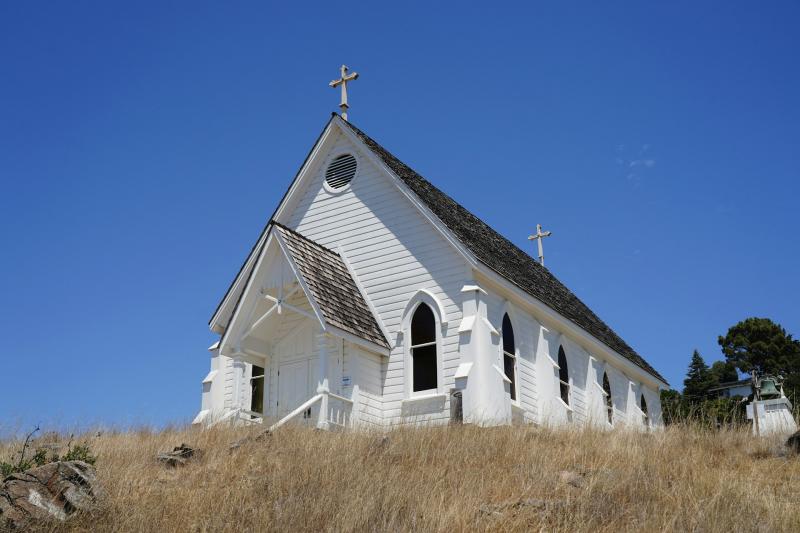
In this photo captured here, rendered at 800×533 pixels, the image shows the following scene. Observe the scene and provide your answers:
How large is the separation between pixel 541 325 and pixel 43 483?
16560mm

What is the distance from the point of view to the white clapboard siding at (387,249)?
70.9ft

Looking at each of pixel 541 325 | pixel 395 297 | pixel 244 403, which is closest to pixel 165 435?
pixel 244 403

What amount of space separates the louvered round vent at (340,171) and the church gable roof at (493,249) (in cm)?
78

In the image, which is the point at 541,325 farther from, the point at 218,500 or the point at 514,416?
the point at 218,500

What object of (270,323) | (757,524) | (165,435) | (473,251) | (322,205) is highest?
(322,205)

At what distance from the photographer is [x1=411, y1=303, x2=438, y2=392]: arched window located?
21.5 m

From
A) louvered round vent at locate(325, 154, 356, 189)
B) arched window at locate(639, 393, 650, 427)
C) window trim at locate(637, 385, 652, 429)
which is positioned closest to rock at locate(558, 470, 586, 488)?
louvered round vent at locate(325, 154, 356, 189)

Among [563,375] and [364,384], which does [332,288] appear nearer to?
[364,384]

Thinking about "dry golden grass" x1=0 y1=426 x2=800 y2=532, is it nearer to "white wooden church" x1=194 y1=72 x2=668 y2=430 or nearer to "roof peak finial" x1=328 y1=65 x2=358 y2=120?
"white wooden church" x1=194 y1=72 x2=668 y2=430

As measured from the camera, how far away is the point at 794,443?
14891 millimetres

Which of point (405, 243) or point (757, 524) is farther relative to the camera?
point (405, 243)

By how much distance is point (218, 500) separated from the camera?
11.2 metres

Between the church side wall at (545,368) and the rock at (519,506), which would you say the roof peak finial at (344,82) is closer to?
the church side wall at (545,368)

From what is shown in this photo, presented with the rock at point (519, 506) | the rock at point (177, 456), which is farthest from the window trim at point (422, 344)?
the rock at point (519, 506)
